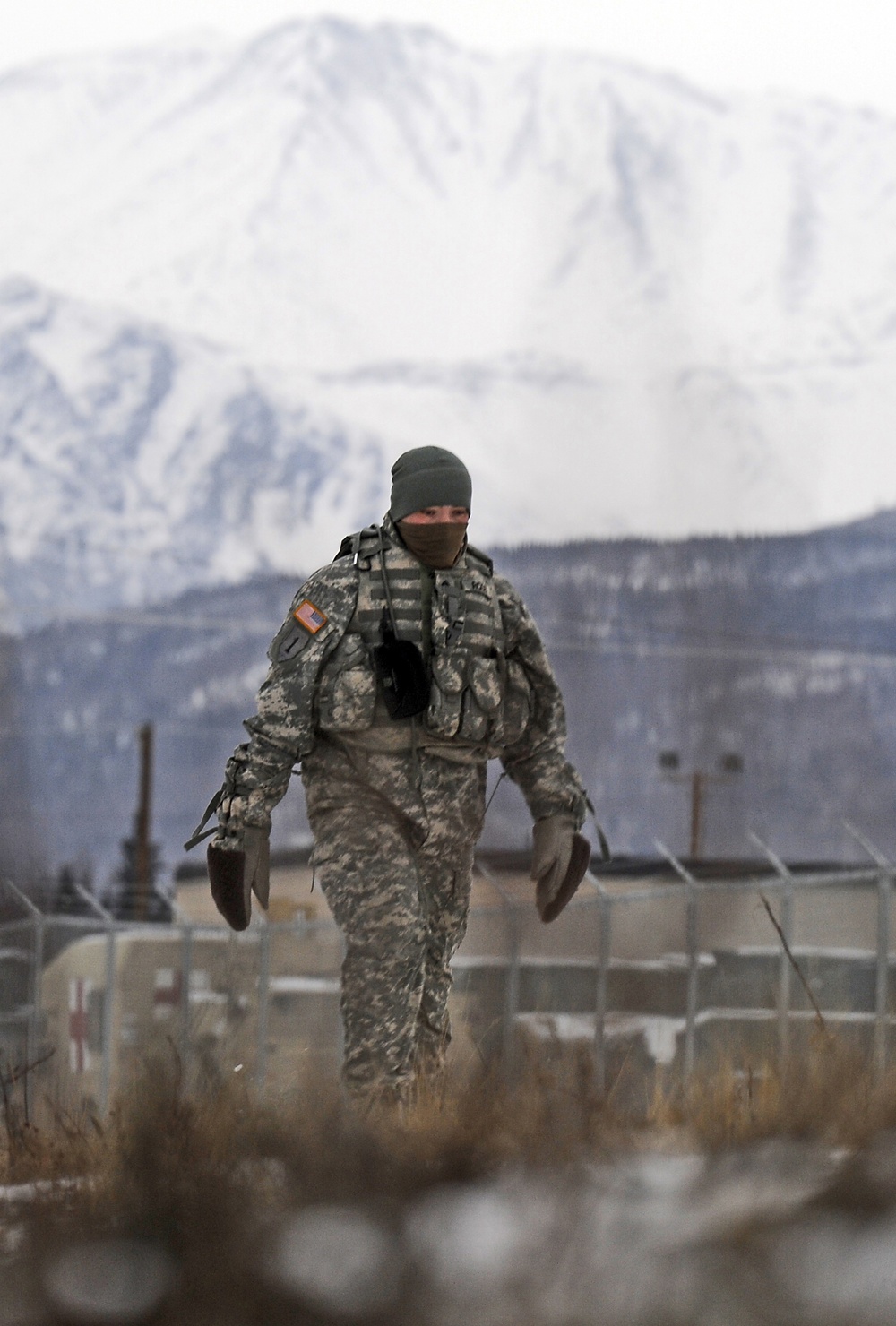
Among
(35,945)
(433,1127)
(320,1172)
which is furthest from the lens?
(35,945)

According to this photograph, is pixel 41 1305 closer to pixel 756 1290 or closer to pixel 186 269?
pixel 756 1290

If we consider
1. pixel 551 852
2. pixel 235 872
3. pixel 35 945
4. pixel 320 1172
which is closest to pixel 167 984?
pixel 35 945

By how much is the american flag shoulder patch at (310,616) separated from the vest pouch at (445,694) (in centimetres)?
25

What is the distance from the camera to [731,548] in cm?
8862

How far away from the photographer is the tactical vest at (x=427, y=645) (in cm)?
397

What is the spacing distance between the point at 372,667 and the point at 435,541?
306 millimetres

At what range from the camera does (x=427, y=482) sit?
403cm

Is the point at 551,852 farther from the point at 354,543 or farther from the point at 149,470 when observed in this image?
the point at 149,470

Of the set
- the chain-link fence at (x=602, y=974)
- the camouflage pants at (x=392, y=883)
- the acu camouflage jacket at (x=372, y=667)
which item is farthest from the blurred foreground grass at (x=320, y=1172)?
the chain-link fence at (x=602, y=974)

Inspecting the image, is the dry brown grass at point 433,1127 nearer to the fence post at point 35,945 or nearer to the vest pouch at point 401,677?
the vest pouch at point 401,677

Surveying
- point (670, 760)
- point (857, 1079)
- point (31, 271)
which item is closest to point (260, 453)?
point (31, 271)

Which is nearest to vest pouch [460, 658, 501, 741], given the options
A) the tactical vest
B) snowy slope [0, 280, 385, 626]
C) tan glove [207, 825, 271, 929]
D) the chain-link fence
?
the tactical vest

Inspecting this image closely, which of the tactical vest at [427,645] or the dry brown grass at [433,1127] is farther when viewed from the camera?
the tactical vest at [427,645]

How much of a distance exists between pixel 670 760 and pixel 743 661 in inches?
2018
